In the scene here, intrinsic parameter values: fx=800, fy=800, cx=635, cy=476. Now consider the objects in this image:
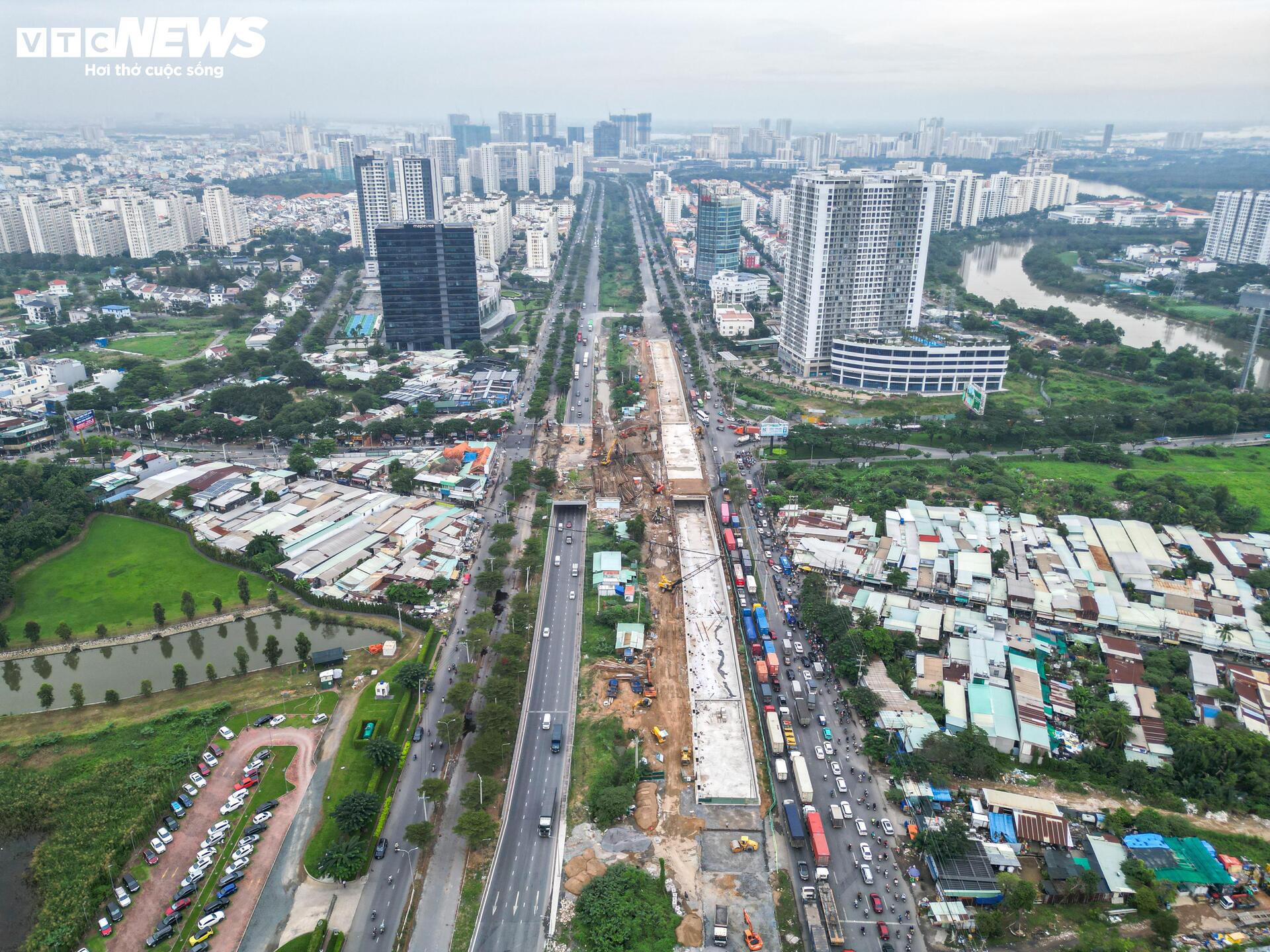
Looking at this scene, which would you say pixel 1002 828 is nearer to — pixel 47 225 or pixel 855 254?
pixel 855 254

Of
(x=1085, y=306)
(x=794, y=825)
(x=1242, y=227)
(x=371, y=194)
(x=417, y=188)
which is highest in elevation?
(x=417, y=188)

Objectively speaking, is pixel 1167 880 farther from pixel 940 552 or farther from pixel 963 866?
pixel 940 552

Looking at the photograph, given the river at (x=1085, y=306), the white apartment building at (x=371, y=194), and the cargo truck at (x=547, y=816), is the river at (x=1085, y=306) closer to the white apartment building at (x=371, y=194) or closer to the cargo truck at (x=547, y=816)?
the cargo truck at (x=547, y=816)

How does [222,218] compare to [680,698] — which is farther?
[222,218]

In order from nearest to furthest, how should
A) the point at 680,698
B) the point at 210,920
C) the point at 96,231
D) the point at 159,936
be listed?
the point at 159,936 < the point at 210,920 < the point at 680,698 < the point at 96,231

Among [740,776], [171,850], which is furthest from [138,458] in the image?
[740,776]

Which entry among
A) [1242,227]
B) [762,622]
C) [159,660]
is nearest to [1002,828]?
[762,622]
